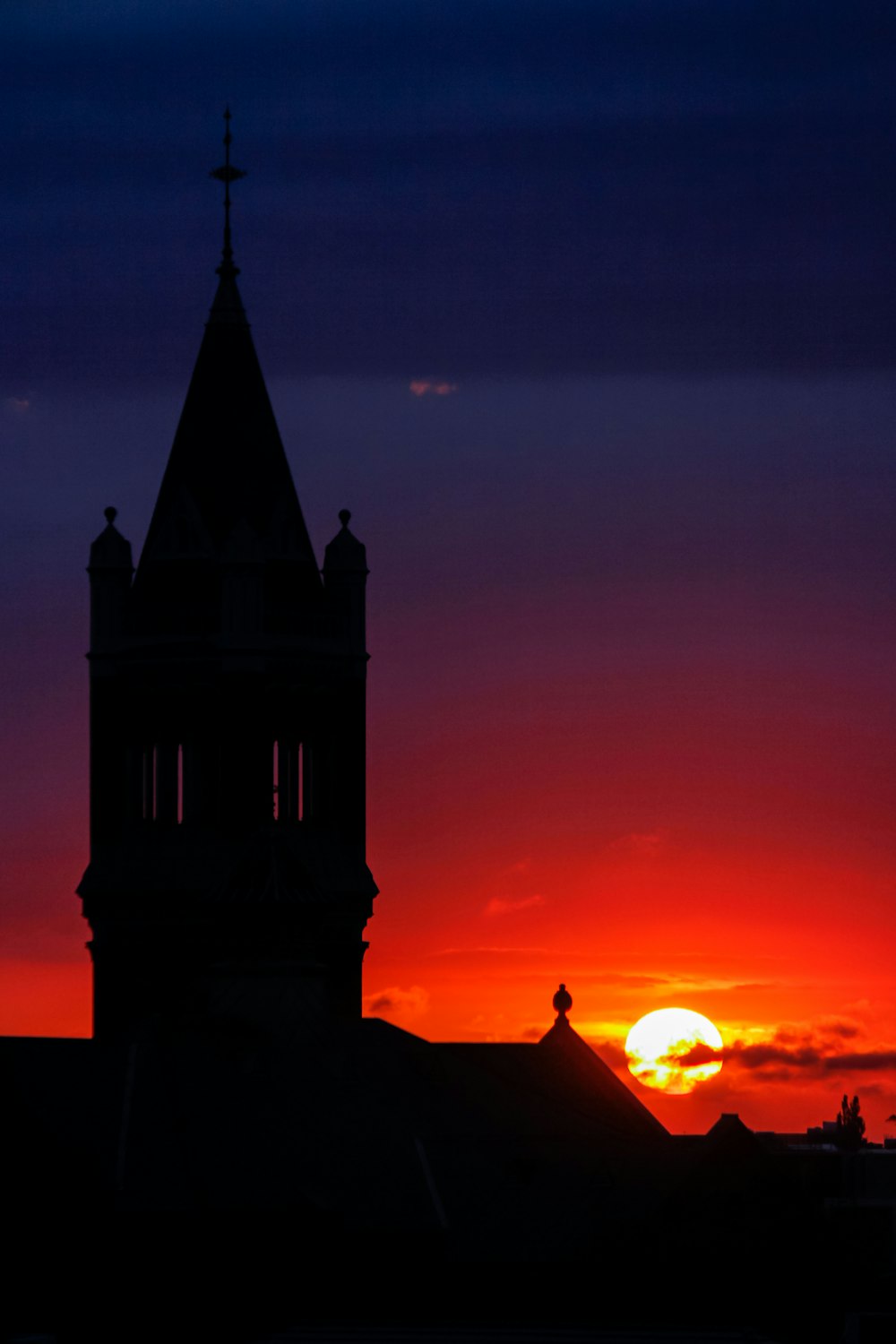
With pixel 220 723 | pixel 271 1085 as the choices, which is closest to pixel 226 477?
pixel 220 723

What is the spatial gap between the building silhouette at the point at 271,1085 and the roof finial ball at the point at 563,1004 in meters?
0.12

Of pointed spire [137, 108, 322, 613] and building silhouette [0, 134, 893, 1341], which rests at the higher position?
pointed spire [137, 108, 322, 613]

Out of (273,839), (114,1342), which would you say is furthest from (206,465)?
(114,1342)

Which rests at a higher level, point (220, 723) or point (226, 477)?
point (226, 477)

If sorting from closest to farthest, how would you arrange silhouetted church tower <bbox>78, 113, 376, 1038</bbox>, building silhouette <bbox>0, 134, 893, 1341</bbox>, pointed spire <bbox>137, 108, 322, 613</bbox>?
building silhouette <bbox>0, 134, 893, 1341</bbox>
silhouetted church tower <bbox>78, 113, 376, 1038</bbox>
pointed spire <bbox>137, 108, 322, 613</bbox>

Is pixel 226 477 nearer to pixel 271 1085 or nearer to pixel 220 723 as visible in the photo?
pixel 220 723

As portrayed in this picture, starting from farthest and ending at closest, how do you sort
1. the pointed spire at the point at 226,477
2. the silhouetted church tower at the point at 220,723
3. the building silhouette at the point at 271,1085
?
the pointed spire at the point at 226,477 → the silhouetted church tower at the point at 220,723 → the building silhouette at the point at 271,1085

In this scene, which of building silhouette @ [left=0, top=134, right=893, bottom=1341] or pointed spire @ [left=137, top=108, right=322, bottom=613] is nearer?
building silhouette @ [left=0, top=134, right=893, bottom=1341]

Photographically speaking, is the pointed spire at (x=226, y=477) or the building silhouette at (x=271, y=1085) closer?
the building silhouette at (x=271, y=1085)

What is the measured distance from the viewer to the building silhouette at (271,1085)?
302 ft

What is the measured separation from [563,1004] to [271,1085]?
13976 millimetres

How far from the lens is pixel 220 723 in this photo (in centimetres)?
10400

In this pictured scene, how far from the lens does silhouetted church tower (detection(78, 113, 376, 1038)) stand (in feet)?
338

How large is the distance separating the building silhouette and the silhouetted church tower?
0.27 ft
